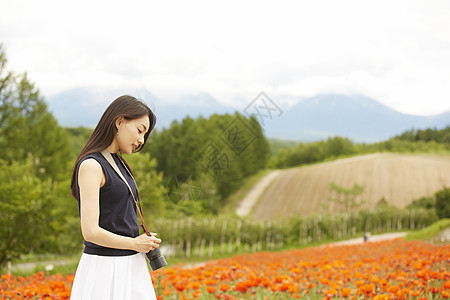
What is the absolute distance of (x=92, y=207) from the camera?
2.05 m

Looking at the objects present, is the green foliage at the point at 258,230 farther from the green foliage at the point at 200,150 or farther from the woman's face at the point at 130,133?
the green foliage at the point at 200,150

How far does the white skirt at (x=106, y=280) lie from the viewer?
2.18 m

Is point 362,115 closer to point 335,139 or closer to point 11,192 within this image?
point 335,139

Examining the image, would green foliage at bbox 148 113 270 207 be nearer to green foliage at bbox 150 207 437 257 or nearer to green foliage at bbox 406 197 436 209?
green foliage at bbox 150 207 437 257

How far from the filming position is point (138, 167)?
1661 cm

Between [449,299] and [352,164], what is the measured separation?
4964 centimetres

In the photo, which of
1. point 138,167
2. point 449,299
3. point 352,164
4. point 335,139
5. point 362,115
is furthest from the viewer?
point 362,115

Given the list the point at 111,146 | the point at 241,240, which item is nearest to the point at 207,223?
the point at 241,240

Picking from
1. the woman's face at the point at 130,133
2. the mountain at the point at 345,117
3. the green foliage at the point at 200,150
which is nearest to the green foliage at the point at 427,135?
the green foliage at the point at 200,150

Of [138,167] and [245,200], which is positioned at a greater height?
[138,167]

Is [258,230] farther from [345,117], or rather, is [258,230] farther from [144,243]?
[345,117]

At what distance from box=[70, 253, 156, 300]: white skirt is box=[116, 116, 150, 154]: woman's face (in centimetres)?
61

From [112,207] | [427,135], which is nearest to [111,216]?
[112,207]

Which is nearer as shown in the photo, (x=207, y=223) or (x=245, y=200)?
(x=207, y=223)
